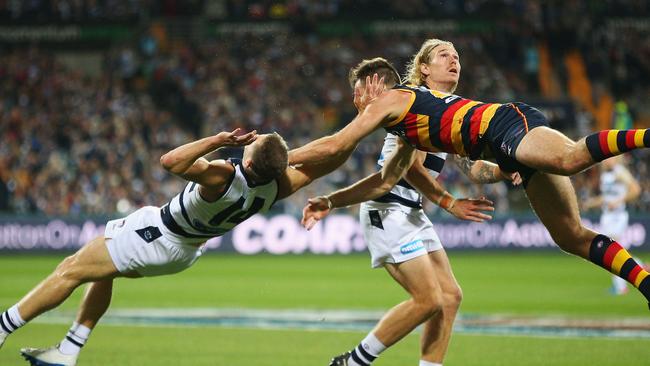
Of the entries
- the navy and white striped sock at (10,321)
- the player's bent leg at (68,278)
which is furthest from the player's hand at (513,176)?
the navy and white striped sock at (10,321)

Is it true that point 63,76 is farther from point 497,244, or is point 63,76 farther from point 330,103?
point 497,244

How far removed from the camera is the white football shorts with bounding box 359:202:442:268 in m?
7.97

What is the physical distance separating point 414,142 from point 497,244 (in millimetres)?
16360

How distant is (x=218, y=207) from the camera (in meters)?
7.42

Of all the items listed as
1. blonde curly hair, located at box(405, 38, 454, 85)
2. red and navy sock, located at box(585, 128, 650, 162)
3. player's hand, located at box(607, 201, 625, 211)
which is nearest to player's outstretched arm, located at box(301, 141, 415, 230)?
blonde curly hair, located at box(405, 38, 454, 85)

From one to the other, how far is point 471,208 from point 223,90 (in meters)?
21.6

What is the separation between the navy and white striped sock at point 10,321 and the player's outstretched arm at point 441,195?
3.26 m

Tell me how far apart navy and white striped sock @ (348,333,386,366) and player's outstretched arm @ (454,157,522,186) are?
1.69 m

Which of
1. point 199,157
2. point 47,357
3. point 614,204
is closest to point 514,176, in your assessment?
point 199,157

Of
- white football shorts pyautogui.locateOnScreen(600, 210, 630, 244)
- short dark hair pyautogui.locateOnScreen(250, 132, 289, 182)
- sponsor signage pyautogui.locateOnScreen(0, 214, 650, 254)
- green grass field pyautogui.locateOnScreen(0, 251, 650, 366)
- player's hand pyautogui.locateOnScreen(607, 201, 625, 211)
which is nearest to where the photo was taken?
short dark hair pyautogui.locateOnScreen(250, 132, 289, 182)

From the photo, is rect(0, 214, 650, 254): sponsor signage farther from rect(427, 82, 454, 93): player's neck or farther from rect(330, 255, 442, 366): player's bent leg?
rect(330, 255, 442, 366): player's bent leg

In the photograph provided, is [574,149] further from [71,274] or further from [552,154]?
[71,274]

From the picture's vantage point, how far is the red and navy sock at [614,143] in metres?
6.51

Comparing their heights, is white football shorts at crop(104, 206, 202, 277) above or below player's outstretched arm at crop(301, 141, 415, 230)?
below
